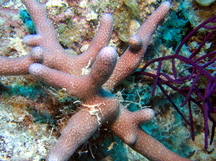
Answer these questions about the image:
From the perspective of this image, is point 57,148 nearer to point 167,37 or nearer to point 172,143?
point 167,37

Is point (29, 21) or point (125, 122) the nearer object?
point (125, 122)

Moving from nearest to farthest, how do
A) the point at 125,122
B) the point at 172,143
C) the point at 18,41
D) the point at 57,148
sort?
the point at 57,148 < the point at 125,122 < the point at 18,41 < the point at 172,143

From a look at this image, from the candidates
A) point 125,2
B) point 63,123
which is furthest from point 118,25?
point 63,123

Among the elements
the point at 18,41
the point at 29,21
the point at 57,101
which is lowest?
the point at 57,101

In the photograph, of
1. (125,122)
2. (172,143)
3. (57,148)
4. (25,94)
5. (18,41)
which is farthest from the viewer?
(172,143)

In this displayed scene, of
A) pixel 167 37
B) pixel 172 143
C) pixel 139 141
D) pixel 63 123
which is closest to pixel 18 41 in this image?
pixel 63 123

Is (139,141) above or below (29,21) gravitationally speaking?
below
